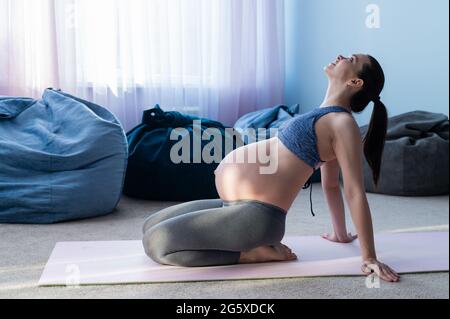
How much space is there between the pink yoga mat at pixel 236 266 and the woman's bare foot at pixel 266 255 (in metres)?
0.02

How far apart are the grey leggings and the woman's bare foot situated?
39mm

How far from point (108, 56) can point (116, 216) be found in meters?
A: 1.26

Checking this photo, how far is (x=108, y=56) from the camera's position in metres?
3.43

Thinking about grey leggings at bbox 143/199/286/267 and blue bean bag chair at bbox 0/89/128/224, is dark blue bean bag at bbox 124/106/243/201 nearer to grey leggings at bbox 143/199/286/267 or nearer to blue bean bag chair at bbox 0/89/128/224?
blue bean bag chair at bbox 0/89/128/224

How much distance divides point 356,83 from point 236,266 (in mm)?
637

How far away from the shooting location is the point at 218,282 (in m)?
1.63

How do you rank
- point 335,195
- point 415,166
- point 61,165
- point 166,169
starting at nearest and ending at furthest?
point 335,195
point 61,165
point 166,169
point 415,166

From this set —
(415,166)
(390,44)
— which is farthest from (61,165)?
(390,44)

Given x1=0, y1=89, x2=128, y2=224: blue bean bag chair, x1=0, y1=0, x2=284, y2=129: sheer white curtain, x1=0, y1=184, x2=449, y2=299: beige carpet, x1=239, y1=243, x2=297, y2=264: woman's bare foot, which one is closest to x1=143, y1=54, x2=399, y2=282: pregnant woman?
x1=239, y1=243, x2=297, y2=264: woman's bare foot

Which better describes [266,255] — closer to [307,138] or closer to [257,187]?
[257,187]

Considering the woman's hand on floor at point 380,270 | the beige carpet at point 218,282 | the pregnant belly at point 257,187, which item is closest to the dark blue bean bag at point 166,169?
A: the beige carpet at point 218,282

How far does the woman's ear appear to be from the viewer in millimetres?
1770

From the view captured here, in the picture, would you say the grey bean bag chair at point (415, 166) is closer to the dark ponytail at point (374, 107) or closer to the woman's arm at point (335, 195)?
the woman's arm at point (335, 195)
